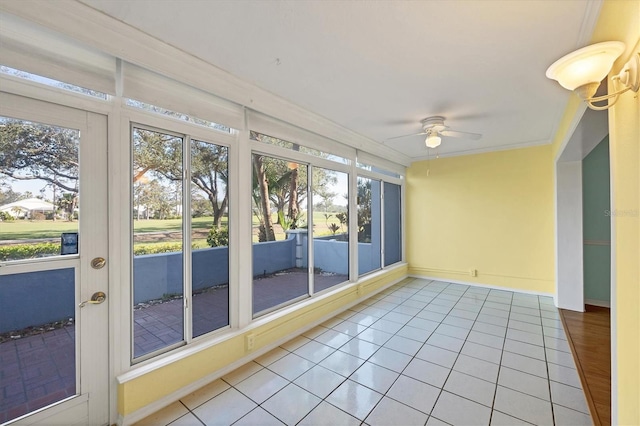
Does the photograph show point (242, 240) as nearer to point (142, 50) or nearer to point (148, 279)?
point (148, 279)

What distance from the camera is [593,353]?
268 cm

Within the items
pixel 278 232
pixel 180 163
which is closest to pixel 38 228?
pixel 180 163

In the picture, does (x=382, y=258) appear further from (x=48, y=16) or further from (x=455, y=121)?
(x=48, y=16)

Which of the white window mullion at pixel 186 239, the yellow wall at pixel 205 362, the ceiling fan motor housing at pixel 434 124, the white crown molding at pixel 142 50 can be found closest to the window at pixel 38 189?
the white crown molding at pixel 142 50

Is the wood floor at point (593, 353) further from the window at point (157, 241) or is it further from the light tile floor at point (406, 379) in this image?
the window at point (157, 241)

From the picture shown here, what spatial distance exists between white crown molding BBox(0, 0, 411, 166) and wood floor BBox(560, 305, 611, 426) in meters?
3.56

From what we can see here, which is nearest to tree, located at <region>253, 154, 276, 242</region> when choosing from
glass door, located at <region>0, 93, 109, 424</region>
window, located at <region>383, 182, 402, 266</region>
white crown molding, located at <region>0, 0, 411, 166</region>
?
white crown molding, located at <region>0, 0, 411, 166</region>

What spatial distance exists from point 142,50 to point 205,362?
7.90 feet

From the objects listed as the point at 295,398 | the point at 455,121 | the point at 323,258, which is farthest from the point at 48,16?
the point at 455,121

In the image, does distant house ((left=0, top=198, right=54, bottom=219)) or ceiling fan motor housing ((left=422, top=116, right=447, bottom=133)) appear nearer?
distant house ((left=0, top=198, right=54, bottom=219))

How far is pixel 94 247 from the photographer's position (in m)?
1.78

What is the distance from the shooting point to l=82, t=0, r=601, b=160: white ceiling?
5.08ft

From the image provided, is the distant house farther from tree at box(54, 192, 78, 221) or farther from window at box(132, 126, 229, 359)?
window at box(132, 126, 229, 359)

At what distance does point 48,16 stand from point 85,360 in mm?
2050
